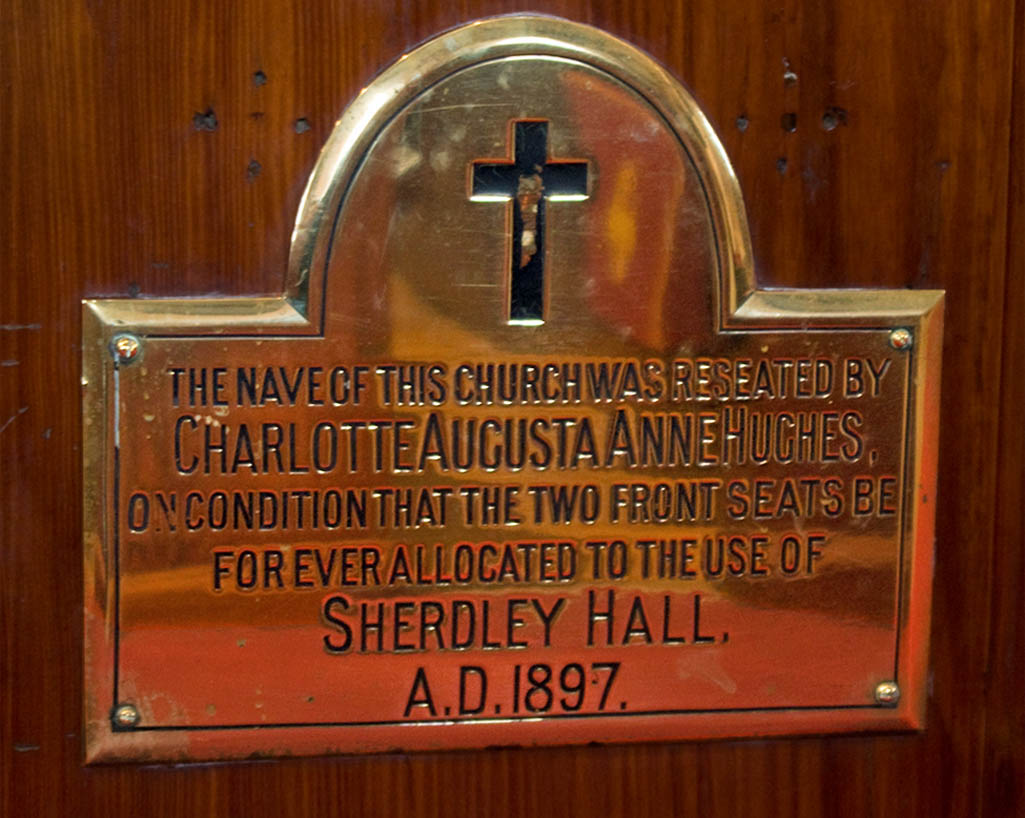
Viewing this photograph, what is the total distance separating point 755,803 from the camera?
0.98m

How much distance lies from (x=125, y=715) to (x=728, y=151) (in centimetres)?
55

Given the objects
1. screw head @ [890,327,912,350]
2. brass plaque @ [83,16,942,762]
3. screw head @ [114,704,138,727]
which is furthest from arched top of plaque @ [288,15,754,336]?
screw head @ [114,704,138,727]

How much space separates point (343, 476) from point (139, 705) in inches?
8.0

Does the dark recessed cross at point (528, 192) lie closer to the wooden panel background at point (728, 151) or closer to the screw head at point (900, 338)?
the wooden panel background at point (728, 151)

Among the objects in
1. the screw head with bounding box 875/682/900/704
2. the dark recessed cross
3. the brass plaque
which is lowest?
the screw head with bounding box 875/682/900/704

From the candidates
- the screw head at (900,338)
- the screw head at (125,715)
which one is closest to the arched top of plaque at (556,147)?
the screw head at (900,338)

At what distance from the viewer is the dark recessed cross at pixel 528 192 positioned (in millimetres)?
891

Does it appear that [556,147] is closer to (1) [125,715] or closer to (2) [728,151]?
(2) [728,151]

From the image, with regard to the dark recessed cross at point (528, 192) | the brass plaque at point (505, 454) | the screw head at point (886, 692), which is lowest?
the screw head at point (886, 692)

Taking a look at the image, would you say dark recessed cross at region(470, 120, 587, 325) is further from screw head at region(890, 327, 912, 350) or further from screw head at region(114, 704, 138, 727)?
screw head at region(114, 704, 138, 727)

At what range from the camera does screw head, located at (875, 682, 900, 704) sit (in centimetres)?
97

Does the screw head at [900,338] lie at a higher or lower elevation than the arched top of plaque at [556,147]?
lower

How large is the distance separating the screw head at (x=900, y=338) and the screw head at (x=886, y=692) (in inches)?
9.4

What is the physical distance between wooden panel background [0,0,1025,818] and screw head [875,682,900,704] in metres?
0.04
